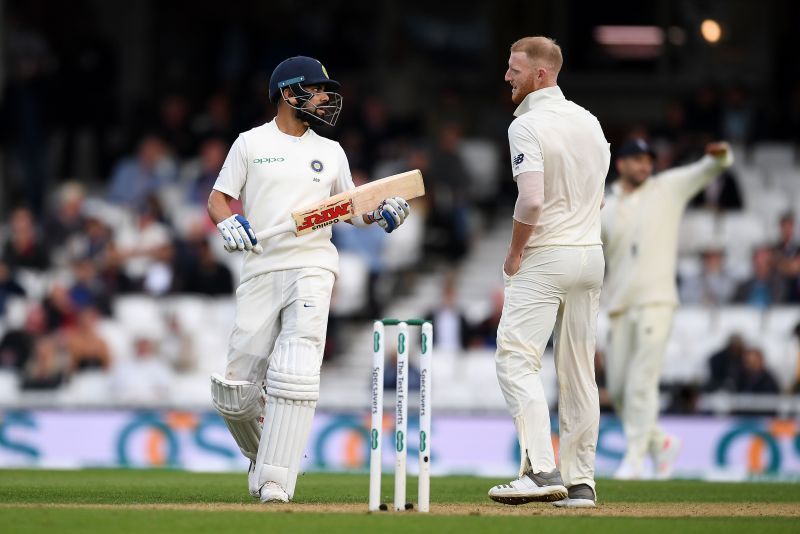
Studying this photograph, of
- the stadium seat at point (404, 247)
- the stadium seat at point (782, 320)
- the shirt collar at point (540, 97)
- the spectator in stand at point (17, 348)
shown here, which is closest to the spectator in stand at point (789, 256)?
the stadium seat at point (782, 320)

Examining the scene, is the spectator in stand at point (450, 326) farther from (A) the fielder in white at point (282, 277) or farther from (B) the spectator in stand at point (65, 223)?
(A) the fielder in white at point (282, 277)

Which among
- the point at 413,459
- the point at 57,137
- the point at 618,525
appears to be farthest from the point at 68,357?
the point at 618,525

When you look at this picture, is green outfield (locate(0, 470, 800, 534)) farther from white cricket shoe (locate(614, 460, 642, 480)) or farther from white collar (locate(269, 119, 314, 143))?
white collar (locate(269, 119, 314, 143))

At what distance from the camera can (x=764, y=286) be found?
14.8 m

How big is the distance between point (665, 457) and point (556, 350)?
144 inches

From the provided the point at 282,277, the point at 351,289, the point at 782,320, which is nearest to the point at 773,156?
the point at 782,320

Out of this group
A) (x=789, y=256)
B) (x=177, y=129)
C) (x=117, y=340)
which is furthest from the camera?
(x=177, y=129)

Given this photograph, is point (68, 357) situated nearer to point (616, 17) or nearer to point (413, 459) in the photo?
point (413, 459)

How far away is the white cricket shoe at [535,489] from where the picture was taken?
23.7ft

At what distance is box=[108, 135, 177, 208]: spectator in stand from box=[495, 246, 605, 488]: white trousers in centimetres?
1095

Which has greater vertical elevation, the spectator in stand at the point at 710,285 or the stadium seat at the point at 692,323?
the spectator in stand at the point at 710,285

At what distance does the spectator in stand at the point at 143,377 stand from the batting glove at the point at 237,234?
25.8ft

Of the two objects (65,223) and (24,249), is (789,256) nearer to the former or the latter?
(65,223)

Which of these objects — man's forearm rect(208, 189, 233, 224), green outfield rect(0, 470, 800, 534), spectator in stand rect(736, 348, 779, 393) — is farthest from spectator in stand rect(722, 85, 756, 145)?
man's forearm rect(208, 189, 233, 224)
